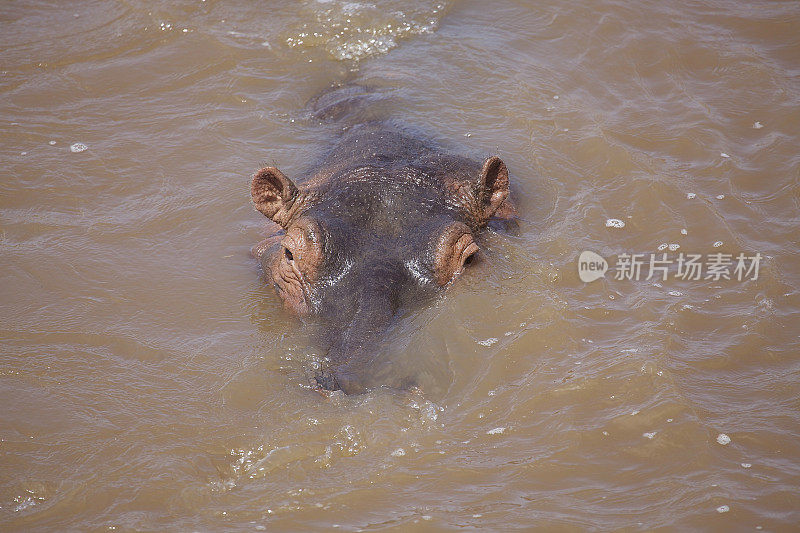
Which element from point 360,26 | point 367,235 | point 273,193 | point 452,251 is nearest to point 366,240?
point 367,235

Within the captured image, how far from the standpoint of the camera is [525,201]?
7.42 metres

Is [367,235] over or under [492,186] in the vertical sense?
under

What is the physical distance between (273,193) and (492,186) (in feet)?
5.98

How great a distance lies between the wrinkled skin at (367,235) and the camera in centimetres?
526

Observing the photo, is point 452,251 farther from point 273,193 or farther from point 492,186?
point 273,193

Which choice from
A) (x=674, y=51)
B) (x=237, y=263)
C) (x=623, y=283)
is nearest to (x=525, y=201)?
(x=623, y=283)

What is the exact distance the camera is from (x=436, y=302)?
563 centimetres

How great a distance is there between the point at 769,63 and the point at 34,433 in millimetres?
8865

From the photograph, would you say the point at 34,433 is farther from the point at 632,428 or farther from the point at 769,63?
the point at 769,63

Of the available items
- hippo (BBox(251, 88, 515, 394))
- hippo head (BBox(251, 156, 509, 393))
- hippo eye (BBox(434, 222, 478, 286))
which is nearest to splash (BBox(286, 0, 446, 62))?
hippo (BBox(251, 88, 515, 394))

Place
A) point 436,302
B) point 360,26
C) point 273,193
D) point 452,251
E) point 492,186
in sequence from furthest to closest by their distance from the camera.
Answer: point 360,26 → point 492,186 → point 273,193 → point 452,251 → point 436,302

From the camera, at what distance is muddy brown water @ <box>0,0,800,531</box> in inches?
175

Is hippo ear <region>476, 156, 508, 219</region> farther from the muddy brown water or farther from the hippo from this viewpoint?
the muddy brown water

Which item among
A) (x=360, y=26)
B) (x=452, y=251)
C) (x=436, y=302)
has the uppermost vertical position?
(x=360, y=26)
